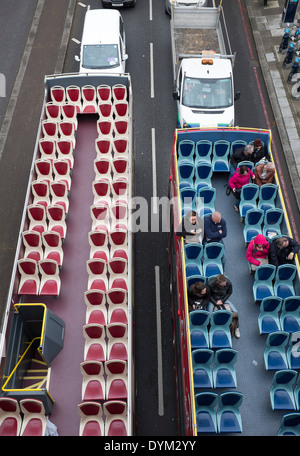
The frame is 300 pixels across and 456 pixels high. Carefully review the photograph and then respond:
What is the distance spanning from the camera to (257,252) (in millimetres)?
10492

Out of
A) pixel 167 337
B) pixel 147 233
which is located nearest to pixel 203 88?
pixel 147 233

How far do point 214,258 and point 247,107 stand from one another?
324 inches

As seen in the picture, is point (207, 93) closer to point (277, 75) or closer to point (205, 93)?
point (205, 93)

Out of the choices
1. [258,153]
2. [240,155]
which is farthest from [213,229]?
[258,153]

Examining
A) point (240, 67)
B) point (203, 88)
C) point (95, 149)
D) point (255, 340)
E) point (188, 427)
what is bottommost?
point (188, 427)

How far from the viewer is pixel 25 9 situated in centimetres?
2027

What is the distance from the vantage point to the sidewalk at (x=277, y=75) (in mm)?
15641

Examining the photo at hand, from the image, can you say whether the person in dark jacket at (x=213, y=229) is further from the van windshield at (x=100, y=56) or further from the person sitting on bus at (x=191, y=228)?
the van windshield at (x=100, y=56)

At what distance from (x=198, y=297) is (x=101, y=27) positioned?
40.0ft

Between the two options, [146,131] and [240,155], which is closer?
[240,155]

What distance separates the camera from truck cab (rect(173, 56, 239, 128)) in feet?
48.2

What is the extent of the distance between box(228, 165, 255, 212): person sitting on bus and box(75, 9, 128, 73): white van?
7070mm

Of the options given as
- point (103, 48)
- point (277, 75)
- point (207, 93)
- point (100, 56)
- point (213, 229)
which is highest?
point (277, 75)

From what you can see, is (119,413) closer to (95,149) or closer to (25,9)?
(95,149)
